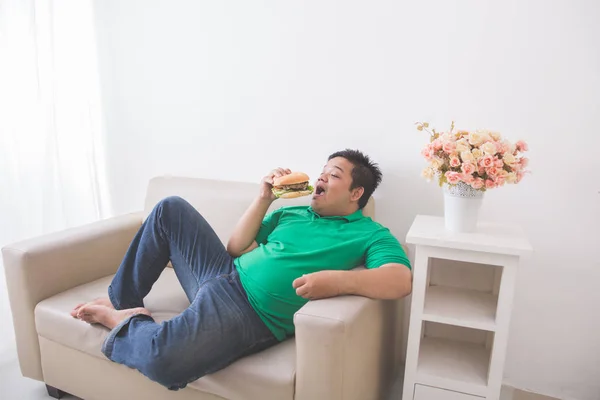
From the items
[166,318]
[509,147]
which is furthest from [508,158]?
[166,318]

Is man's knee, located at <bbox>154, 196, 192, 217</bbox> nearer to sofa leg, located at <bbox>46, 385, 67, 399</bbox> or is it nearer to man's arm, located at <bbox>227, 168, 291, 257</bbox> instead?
man's arm, located at <bbox>227, 168, 291, 257</bbox>

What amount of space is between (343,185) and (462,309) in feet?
1.94

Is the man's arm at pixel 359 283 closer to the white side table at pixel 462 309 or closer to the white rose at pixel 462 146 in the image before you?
the white side table at pixel 462 309

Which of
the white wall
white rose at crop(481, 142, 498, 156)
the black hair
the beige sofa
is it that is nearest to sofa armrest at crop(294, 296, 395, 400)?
the beige sofa

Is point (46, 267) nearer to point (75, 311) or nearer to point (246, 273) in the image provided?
point (75, 311)

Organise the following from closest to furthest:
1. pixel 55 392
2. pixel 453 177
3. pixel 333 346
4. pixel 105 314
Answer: pixel 333 346 < pixel 453 177 < pixel 105 314 < pixel 55 392

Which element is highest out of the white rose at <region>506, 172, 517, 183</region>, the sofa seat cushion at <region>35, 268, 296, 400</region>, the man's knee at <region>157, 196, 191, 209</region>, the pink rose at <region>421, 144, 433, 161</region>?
the pink rose at <region>421, 144, 433, 161</region>

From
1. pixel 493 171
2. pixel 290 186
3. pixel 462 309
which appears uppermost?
pixel 493 171

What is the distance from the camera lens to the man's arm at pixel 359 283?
1.39m

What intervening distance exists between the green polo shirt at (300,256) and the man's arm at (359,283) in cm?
7

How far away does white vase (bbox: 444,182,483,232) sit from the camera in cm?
153

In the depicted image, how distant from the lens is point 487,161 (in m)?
1.44

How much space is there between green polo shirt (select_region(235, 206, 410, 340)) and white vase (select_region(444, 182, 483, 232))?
206 mm

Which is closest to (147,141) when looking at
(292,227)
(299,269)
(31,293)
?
(31,293)
